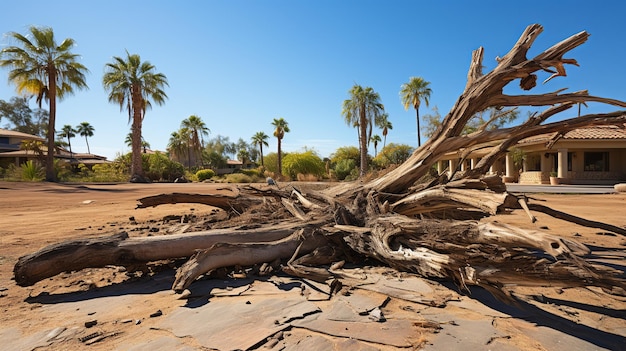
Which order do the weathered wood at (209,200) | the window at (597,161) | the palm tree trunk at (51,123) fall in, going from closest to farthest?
the weathered wood at (209,200), the palm tree trunk at (51,123), the window at (597,161)

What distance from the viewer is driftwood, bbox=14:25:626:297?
2.59m

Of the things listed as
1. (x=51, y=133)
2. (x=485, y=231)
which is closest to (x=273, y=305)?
(x=485, y=231)

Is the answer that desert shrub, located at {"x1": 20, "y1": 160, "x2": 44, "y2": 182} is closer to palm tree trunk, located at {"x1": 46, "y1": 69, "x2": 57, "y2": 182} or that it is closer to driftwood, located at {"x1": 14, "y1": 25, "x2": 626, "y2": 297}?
palm tree trunk, located at {"x1": 46, "y1": 69, "x2": 57, "y2": 182}

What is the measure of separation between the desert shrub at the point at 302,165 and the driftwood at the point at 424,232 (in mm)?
27192

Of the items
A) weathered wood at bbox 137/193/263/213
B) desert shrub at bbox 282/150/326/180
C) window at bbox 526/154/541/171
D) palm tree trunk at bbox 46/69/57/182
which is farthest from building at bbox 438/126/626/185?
palm tree trunk at bbox 46/69/57/182

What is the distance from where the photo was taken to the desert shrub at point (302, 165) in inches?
1334

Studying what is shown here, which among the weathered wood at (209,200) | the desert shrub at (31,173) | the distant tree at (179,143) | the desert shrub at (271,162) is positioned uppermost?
the distant tree at (179,143)

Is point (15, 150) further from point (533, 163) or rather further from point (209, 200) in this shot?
point (533, 163)

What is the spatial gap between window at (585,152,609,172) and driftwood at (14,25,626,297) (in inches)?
1022

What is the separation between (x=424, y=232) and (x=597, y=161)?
95.5ft

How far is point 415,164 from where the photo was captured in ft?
17.6

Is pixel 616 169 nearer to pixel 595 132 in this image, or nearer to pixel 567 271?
pixel 595 132

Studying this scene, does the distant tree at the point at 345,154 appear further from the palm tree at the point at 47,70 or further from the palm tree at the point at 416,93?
the palm tree at the point at 47,70

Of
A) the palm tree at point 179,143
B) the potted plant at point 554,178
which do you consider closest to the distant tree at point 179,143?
the palm tree at point 179,143
